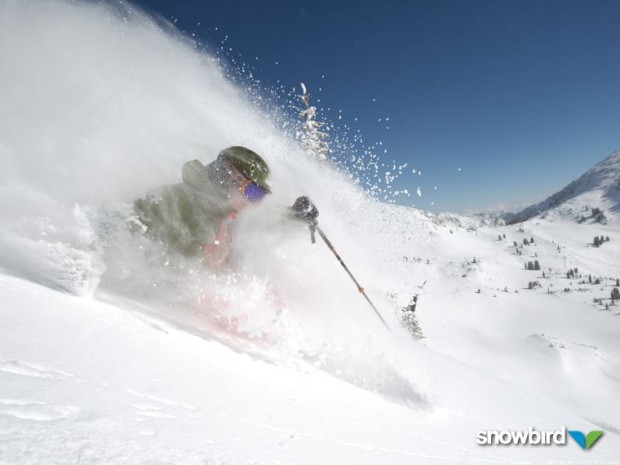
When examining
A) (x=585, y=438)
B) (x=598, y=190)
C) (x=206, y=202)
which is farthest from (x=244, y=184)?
(x=598, y=190)

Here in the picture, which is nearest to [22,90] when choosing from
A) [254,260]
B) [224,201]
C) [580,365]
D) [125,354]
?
[224,201]

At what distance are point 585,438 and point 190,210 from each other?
24.0 feet

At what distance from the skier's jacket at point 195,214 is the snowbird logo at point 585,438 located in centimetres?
626

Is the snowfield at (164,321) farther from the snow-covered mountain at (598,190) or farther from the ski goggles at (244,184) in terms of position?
the snow-covered mountain at (598,190)

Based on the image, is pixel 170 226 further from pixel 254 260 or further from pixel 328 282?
pixel 328 282

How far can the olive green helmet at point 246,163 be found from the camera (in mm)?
5305

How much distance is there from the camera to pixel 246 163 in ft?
17.6

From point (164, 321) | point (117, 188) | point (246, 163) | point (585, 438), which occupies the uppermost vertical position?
point (246, 163)

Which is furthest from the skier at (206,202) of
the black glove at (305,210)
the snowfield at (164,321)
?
the black glove at (305,210)

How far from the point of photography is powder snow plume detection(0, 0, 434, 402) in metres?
4.09

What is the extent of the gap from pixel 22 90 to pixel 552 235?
161 ft

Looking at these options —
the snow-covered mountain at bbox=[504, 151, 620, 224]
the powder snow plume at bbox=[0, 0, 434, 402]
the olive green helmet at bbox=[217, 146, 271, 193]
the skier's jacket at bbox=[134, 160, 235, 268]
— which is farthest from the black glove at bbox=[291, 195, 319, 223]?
the snow-covered mountain at bbox=[504, 151, 620, 224]

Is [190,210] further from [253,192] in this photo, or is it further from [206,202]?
[253,192]

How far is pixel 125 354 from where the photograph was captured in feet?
8.27
